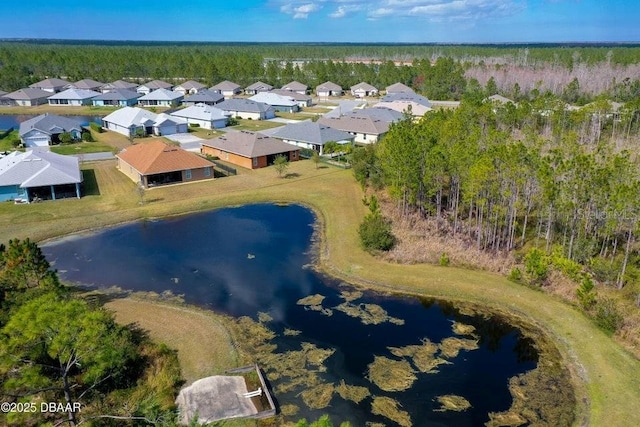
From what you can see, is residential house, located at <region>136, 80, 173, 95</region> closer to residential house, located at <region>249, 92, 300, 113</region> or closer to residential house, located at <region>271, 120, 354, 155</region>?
residential house, located at <region>249, 92, 300, 113</region>

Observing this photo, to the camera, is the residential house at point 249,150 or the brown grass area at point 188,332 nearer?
the brown grass area at point 188,332

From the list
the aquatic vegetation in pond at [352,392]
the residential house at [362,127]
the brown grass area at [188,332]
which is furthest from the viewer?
the residential house at [362,127]

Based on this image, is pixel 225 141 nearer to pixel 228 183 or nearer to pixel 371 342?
pixel 228 183

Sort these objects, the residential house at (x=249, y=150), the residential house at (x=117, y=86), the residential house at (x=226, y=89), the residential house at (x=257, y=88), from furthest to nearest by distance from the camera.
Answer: the residential house at (x=257, y=88) < the residential house at (x=226, y=89) < the residential house at (x=117, y=86) < the residential house at (x=249, y=150)

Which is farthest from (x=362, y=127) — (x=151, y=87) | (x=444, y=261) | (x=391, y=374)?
(x=151, y=87)

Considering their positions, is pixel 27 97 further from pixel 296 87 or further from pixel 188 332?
pixel 188 332

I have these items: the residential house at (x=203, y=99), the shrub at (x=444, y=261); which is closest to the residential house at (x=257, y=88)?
the residential house at (x=203, y=99)

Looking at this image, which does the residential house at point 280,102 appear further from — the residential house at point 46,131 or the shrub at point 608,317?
the shrub at point 608,317
